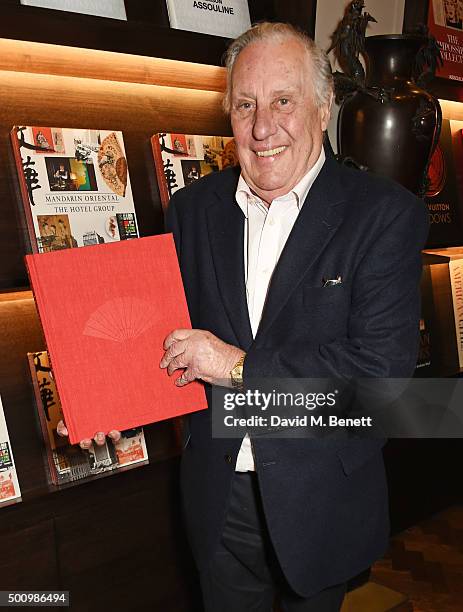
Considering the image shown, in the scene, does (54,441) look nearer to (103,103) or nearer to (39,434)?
(39,434)

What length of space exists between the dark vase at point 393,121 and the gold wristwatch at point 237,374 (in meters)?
1.31

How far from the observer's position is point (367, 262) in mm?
1408

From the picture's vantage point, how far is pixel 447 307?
321 centimetres

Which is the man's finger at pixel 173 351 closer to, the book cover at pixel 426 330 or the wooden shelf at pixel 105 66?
the wooden shelf at pixel 105 66

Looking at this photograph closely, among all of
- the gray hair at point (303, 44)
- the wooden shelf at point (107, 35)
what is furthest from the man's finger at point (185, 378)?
the wooden shelf at point (107, 35)

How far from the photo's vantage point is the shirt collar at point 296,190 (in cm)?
153

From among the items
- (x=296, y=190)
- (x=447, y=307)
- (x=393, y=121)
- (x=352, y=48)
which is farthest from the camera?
(x=447, y=307)

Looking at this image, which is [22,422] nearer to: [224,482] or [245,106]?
[224,482]

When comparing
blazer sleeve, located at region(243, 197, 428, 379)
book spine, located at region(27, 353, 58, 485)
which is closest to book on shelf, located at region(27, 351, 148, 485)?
book spine, located at region(27, 353, 58, 485)

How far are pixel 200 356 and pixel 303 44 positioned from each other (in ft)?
2.30

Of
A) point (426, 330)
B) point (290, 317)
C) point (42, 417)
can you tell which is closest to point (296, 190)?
point (290, 317)

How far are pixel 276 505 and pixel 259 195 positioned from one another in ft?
2.26

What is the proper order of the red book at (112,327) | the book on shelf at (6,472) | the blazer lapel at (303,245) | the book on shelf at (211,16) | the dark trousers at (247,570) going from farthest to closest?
1. the book on shelf at (211,16)
2. the book on shelf at (6,472)
3. the dark trousers at (247,570)
4. the blazer lapel at (303,245)
5. the red book at (112,327)

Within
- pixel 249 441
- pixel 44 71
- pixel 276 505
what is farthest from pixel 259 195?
pixel 44 71
